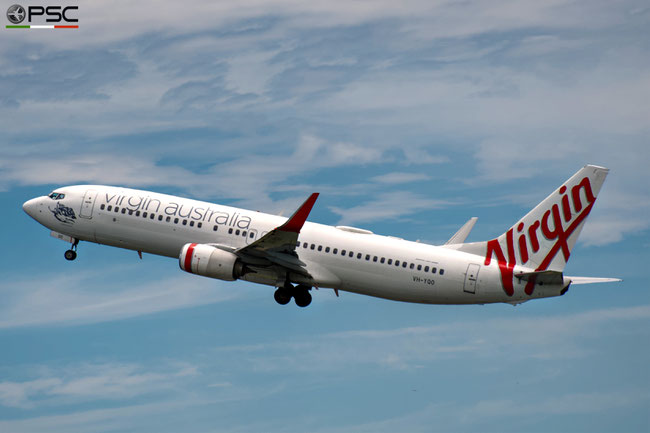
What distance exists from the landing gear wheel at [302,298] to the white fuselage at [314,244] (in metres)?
1.65

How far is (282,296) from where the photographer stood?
62.6 meters

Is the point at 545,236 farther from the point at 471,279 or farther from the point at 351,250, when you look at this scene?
the point at 351,250

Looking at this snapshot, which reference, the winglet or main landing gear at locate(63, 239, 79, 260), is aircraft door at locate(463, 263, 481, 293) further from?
main landing gear at locate(63, 239, 79, 260)

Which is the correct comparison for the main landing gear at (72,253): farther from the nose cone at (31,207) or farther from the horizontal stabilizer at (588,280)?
the horizontal stabilizer at (588,280)

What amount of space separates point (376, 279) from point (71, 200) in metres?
23.1

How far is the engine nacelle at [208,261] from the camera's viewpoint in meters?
60.1

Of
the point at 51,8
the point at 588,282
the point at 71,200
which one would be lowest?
the point at 588,282

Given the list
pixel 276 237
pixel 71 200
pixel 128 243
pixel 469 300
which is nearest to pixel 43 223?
pixel 71 200

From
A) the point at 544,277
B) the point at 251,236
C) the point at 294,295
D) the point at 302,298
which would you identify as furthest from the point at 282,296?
the point at 544,277

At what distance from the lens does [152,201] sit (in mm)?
64125

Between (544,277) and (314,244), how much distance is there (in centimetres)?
1500

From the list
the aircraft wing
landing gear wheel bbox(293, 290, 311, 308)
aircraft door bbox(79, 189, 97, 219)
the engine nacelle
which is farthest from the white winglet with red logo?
aircraft door bbox(79, 189, 97, 219)

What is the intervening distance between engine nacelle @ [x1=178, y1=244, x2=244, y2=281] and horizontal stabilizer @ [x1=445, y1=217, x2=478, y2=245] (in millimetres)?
15700

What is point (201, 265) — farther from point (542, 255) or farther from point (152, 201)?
point (542, 255)
